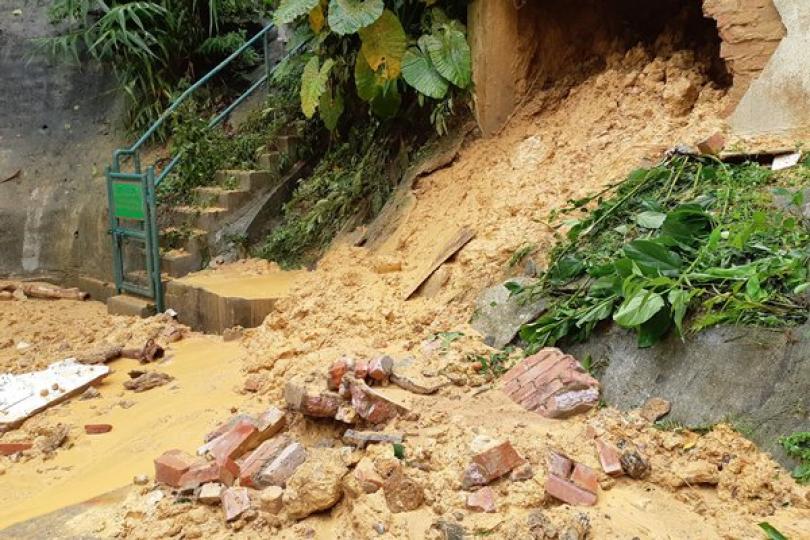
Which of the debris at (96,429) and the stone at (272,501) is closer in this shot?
the stone at (272,501)

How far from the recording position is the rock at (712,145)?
4066 millimetres

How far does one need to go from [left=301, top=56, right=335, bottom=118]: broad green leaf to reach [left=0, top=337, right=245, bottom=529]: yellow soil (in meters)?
2.09

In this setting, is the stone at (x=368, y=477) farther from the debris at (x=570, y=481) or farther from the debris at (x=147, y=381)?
the debris at (x=147, y=381)

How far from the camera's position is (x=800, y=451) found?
2475mm

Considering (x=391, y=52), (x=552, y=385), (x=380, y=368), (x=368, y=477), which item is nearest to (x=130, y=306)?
(x=391, y=52)

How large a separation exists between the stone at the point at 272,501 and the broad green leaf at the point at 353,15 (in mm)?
3505

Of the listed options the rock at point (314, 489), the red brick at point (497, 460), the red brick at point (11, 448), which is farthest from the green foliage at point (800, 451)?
the red brick at point (11, 448)

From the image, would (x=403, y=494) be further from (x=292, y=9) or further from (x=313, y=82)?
(x=313, y=82)

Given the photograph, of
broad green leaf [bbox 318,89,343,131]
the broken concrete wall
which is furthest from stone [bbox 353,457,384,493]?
the broken concrete wall

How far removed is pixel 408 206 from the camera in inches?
220

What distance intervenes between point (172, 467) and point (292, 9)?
3.62 meters

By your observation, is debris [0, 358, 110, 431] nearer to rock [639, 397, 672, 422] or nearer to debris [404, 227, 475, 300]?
debris [404, 227, 475, 300]

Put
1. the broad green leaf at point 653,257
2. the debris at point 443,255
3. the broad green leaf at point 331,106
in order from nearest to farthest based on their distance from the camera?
the broad green leaf at point 653,257 < the debris at point 443,255 < the broad green leaf at point 331,106

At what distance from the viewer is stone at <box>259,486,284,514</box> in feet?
9.50
